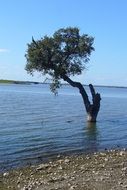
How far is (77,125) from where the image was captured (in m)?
47.7

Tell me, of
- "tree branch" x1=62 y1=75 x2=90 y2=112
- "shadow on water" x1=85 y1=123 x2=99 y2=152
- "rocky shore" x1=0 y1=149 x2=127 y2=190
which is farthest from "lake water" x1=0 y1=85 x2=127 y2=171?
"rocky shore" x1=0 y1=149 x2=127 y2=190

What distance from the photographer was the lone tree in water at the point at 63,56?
167 ft

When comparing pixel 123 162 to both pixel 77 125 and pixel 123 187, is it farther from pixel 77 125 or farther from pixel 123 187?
pixel 77 125

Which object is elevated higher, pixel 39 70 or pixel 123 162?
pixel 39 70

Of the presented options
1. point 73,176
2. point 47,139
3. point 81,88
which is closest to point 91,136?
point 47,139

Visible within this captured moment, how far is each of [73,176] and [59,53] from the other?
33.2 metres

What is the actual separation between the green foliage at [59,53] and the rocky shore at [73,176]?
1058 inches

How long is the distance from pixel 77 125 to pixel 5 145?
16729mm

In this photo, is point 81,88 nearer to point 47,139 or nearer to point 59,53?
point 59,53

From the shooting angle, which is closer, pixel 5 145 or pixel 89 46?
pixel 5 145

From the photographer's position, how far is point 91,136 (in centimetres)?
3912

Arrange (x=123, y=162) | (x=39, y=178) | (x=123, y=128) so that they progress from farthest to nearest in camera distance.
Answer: (x=123, y=128)
(x=123, y=162)
(x=39, y=178)

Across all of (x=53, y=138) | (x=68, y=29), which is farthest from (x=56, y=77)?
(x=53, y=138)

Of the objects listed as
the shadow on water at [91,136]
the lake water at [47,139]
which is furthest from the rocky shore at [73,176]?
the shadow on water at [91,136]
